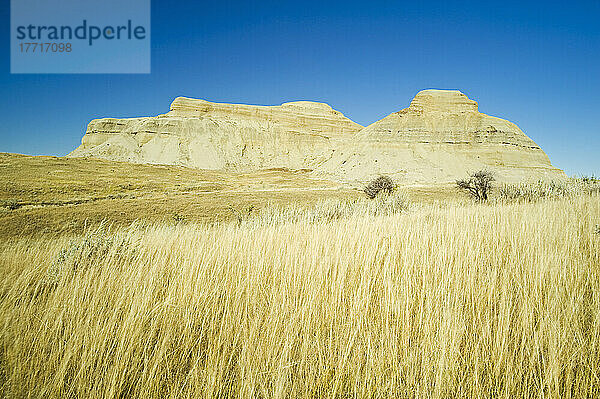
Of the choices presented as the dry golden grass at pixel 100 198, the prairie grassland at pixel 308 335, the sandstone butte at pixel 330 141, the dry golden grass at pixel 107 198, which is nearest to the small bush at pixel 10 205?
the dry golden grass at pixel 107 198

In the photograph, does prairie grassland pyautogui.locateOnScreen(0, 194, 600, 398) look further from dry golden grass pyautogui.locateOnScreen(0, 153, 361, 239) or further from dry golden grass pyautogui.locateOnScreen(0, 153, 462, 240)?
dry golden grass pyautogui.locateOnScreen(0, 153, 361, 239)

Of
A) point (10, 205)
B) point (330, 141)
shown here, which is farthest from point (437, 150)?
point (10, 205)

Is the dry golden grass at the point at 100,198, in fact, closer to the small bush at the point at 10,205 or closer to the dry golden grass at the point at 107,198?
the dry golden grass at the point at 107,198

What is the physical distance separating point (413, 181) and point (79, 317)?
44.4 meters

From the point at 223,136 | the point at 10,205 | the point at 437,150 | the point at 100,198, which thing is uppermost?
the point at 223,136

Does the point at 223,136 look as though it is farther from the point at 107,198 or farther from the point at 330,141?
the point at 107,198

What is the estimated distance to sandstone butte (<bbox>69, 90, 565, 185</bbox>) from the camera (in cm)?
4606

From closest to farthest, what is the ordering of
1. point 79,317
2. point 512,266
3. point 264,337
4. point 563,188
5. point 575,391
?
1. point 575,391
2. point 264,337
3. point 79,317
4. point 512,266
5. point 563,188

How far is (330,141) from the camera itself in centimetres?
7875

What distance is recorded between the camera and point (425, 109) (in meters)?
56.9

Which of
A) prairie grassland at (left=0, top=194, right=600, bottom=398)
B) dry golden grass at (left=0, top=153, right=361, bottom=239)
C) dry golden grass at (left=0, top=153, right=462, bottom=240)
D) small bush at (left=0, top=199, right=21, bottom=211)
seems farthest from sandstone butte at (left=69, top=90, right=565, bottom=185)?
prairie grassland at (left=0, top=194, right=600, bottom=398)

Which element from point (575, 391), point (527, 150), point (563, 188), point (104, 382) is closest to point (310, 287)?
point (104, 382)

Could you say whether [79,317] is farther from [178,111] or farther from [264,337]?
[178,111]

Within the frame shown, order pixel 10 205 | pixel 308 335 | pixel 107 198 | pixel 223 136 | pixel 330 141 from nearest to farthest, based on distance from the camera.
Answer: pixel 308 335
pixel 10 205
pixel 107 198
pixel 223 136
pixel 330 141
